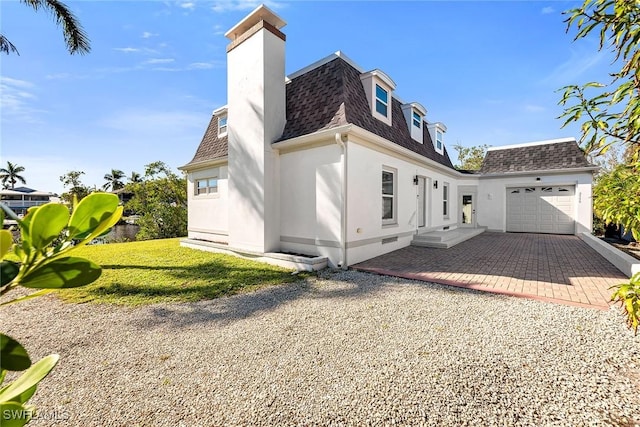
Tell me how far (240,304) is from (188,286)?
1836mm

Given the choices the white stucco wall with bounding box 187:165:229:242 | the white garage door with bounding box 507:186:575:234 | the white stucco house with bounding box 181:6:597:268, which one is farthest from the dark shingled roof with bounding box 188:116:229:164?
the white garage door with bounding box 507:186:575:234

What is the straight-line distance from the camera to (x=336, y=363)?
123 inches

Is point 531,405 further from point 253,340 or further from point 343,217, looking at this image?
point 343,217

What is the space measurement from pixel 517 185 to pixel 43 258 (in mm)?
18541

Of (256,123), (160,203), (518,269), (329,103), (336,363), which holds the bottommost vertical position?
(336,363)

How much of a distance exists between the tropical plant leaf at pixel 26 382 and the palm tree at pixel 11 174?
6993 cm

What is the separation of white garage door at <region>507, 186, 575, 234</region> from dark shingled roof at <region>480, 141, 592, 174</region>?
3.77 ft

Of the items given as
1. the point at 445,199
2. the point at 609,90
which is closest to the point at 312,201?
the point at 609,90

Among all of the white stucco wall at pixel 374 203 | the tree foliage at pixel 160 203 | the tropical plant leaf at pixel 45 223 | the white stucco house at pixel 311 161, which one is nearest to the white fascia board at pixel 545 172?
the white stucco house at pixel 311 161

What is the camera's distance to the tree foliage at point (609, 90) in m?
1.92

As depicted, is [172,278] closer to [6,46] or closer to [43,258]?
[43,258]

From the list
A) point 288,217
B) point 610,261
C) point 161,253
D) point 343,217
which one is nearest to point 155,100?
point 161,253

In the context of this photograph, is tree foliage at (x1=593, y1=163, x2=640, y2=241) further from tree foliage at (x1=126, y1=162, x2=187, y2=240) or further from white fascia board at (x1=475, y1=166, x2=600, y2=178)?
tree foliage at (x1=126, y1=162, x2=187, y2=240)

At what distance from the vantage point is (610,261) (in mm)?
7531
